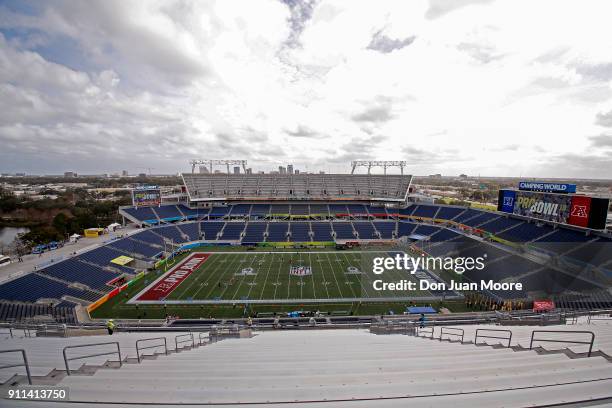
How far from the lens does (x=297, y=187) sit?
6066 cm

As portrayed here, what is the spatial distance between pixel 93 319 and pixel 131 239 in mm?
17764

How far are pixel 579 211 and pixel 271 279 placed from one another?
3303cm

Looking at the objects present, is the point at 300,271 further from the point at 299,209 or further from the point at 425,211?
the point at 425,211

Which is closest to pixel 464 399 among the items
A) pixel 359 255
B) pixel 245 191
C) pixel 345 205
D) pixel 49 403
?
pixel 49 403

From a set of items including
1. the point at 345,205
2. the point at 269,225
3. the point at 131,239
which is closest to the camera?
the point at 131,239

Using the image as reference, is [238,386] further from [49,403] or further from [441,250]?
[441,250]

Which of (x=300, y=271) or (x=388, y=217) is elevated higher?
(x=388, y=217)

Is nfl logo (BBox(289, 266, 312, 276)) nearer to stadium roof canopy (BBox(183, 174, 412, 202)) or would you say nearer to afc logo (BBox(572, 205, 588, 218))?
stadium roof canopy (BBox(183, 174, 412, 202))

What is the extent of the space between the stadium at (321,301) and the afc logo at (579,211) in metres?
0.34

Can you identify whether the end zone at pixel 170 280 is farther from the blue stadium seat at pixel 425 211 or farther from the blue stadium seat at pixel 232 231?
the blue stadium seat at pixel 425 211

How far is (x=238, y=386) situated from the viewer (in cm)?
321

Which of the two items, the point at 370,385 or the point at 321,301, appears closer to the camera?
the point at 370,385

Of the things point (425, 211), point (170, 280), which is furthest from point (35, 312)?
point (425, 211)

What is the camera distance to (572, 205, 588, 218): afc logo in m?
26.2
